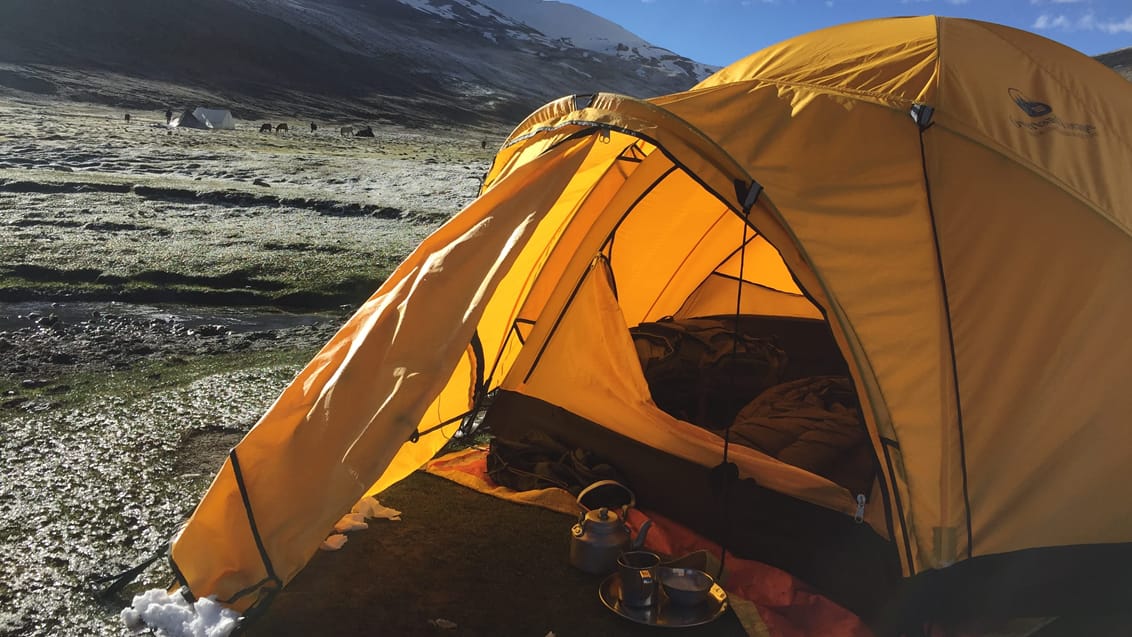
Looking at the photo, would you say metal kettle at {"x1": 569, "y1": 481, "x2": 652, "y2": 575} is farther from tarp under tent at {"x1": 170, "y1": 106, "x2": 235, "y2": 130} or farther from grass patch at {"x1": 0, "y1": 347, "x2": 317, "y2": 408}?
tarp under tent at {"x1": 170, "y1": 106, "x2": 235, "y2": 130}

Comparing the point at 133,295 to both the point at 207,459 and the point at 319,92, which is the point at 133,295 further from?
the point at 319,92

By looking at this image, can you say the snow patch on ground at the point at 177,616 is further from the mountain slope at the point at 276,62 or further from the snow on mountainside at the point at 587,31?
the snow on mountainside at the point at 587,31

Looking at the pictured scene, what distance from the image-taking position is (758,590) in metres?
3.79

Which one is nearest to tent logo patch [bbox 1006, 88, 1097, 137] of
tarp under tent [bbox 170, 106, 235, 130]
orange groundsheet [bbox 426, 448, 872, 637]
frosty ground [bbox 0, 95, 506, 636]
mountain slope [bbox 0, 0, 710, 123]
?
orange groundsheet [bbox 426, 448, 872, 637]

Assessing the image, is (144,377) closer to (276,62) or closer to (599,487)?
(599,487)

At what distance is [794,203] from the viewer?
342cm

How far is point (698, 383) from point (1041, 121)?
2.53m

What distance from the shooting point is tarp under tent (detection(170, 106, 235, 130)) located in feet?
122

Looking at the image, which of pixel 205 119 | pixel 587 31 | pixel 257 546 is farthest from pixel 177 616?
pixel 587 31

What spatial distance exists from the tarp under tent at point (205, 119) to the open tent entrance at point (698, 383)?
35758mm

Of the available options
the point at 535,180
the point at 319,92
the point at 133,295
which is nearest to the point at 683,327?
the point at 535,180

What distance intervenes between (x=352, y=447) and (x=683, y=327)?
326 cm

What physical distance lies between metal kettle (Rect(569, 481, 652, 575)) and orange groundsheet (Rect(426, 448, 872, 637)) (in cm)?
34

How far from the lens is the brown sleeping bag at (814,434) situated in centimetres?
420
